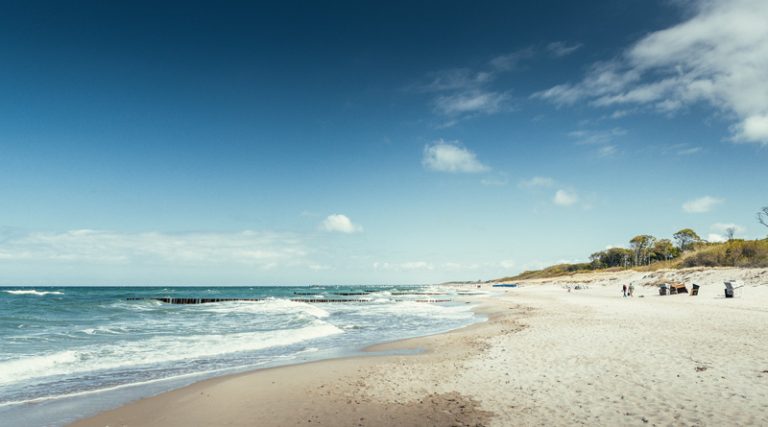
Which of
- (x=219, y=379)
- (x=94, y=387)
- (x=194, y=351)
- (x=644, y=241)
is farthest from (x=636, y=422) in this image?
(x=644, y=241)

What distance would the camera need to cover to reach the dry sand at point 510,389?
766 cm

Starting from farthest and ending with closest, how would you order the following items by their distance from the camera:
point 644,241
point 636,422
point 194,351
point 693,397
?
point 644,241, point 194,351, point 693,397, point 636,422

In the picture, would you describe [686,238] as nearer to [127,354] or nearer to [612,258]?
[612,258]

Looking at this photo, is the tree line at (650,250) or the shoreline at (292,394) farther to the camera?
the tree line at (650,250)

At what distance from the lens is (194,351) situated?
16906mm

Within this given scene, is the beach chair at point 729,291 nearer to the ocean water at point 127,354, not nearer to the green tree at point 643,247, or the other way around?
the ocean water at point 127,354

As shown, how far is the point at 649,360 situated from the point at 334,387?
8.58 meters

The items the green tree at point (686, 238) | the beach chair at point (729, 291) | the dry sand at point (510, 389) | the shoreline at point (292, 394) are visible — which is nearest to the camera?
the dry sand at point (510, 389)

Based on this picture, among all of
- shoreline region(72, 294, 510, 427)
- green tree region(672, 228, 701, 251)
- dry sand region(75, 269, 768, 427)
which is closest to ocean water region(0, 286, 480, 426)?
shoreline region(72, 294, 510, 427)

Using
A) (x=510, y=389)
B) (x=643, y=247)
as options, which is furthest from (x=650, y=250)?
(x=510, y=389)

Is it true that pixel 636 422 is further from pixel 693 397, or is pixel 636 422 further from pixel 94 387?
pixel 94 387

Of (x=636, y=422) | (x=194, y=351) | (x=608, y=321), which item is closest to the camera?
(x=636, y=422)

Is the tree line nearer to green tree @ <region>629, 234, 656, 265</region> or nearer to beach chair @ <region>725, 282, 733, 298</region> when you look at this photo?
green tree @ <region>629, 234, 656, 265</region>

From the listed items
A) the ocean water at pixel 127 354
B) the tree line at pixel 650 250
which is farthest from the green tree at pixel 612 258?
the ocean water at pixel 127 354
